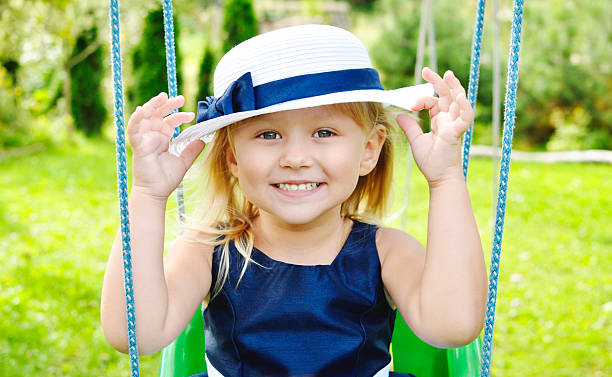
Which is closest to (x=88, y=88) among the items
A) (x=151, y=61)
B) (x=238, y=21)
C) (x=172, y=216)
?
(x=151, y=61)

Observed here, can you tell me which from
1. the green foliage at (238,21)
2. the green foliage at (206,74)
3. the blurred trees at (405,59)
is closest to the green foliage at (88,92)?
the blurred trees at (405,59)

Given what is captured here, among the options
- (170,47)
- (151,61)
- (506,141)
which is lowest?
(506,141)

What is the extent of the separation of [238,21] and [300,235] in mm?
7820

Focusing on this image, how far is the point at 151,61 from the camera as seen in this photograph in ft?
29.2

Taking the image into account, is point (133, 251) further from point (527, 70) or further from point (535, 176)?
point (527, 70)

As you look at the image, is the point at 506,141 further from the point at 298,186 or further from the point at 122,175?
the point at 122,175

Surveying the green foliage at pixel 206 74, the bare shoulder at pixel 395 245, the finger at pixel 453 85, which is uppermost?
the green foliage at pixel 206 74

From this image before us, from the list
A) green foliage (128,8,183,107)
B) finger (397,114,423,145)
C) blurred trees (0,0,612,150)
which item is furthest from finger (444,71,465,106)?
green foliage (128,8,183,107)

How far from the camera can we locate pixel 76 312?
3.60 m

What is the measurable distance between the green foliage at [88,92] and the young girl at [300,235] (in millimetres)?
7870

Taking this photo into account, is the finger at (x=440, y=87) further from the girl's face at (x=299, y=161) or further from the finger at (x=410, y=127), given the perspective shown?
the girl's face at (x=299, y=161)

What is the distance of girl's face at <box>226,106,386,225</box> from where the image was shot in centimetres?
144

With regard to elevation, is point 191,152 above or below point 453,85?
below

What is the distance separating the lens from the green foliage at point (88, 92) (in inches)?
354
